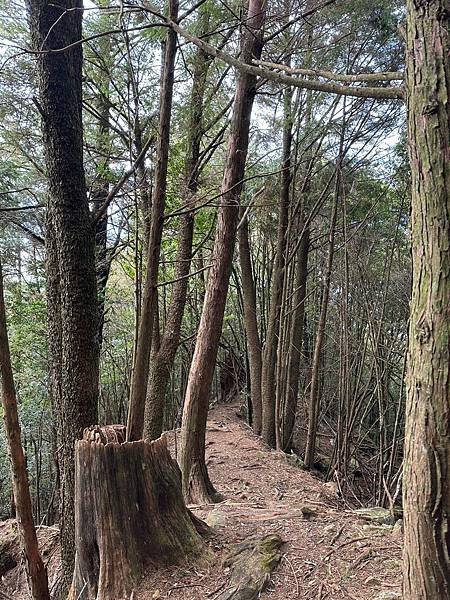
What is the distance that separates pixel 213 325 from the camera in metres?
3.96

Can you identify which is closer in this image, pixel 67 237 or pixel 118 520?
pixel 118 520

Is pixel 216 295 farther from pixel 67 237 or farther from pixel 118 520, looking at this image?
pixel 118 520

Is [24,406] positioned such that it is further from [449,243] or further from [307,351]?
[449,243]

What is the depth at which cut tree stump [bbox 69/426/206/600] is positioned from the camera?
217 cm

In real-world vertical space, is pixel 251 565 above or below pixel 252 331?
below

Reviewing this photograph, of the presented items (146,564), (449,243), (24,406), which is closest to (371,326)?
(146,564)

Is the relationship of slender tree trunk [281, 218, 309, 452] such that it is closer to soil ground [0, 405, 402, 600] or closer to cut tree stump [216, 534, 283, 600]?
soil ground [0, 405, 402, 600]

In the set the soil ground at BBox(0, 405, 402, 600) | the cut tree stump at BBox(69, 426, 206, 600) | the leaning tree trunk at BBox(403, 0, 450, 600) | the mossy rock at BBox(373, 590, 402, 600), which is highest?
the leaning tree trunk at BBox(403, 0, 450, 600)

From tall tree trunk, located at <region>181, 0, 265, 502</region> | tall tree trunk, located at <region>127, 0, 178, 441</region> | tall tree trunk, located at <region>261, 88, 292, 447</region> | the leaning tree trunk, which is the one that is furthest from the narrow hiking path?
tall tree trunk, located at <region>261, 88, 292, 447</region>

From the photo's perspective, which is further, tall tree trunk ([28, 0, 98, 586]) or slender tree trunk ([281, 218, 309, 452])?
slender tree trunk ([281, 218, 309, 452])

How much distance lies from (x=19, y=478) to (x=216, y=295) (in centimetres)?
202

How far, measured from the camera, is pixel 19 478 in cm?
300

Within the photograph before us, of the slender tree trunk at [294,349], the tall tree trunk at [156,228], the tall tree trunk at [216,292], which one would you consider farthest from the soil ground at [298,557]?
the slender tree trunk at [294,349]

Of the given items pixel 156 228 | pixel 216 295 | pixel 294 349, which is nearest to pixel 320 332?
pixel 294 349
